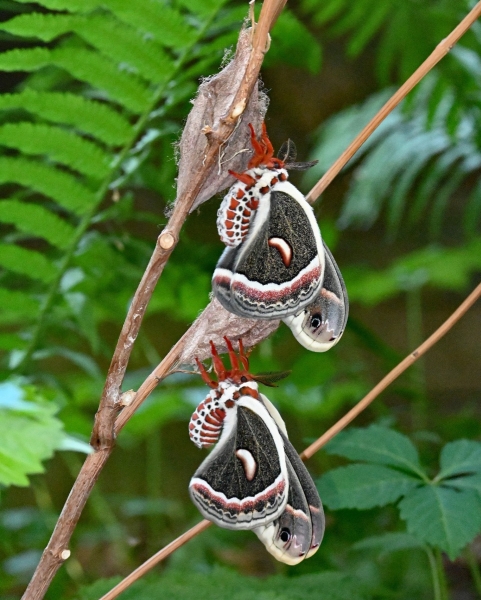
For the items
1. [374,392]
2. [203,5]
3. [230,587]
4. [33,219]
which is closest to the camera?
[374,392]

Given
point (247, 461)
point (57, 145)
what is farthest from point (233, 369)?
point (57, 145)

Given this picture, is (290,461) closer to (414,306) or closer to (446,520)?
(446,520)

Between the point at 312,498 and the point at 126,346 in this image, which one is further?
the point at 312,498

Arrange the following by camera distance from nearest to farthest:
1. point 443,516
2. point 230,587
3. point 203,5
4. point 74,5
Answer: point 443,516
point 230,587
point 74,5
point 203,5

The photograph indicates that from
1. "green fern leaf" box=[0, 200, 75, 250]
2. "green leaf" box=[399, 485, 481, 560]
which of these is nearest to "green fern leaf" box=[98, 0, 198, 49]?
"green fern leaf" box=[0, 200, 75, 250]

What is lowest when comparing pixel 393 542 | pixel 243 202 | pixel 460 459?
pixel 393 542

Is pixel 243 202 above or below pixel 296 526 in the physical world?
above

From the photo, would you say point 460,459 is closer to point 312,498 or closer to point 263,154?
point 312,498
